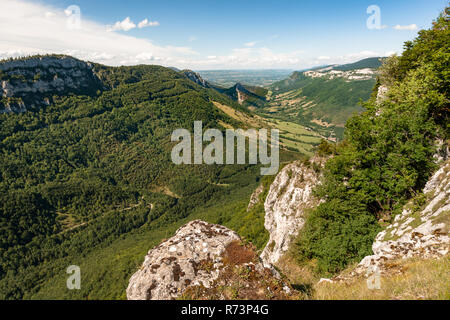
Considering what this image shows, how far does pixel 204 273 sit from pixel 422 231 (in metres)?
12.5

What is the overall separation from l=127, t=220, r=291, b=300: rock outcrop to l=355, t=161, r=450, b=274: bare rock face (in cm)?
543

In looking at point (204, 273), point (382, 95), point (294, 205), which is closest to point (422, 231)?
point (204, 273)

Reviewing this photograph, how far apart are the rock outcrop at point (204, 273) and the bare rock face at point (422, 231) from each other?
17.8 feet

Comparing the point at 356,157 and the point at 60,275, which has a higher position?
the point at 356,157

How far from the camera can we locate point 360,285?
8.68 meters

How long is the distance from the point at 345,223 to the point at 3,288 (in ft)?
694

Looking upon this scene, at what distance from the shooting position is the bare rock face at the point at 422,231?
399 inches

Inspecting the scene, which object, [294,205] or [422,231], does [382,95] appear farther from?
[422,231]

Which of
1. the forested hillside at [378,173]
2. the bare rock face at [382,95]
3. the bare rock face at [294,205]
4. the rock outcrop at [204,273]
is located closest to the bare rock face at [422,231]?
the forested hillside at [378,173]

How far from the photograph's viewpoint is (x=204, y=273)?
28.8ft

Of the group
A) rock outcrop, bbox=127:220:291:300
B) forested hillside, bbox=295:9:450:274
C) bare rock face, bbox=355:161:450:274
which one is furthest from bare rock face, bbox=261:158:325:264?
rock outcrop, bbox=127:220:291:300

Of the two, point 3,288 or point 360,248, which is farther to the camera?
point 3,288
